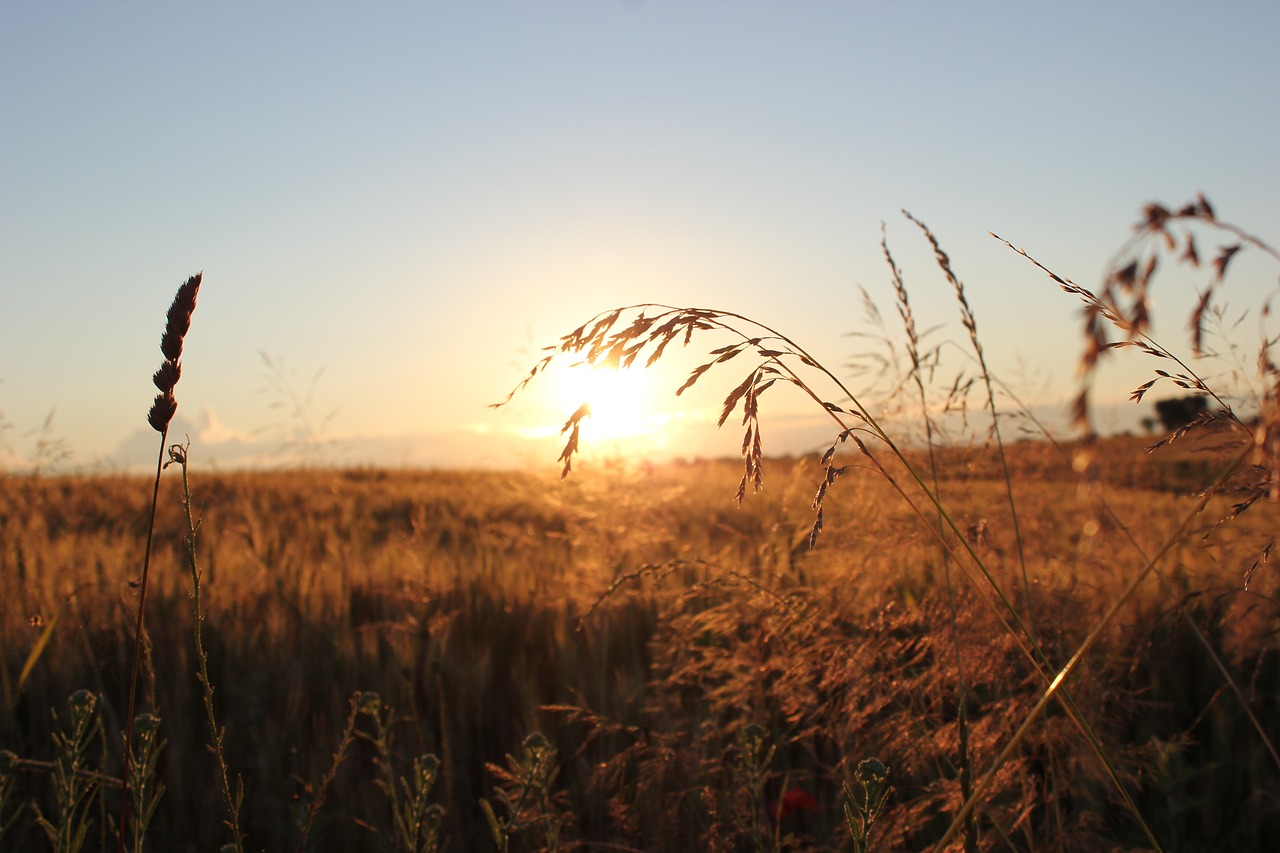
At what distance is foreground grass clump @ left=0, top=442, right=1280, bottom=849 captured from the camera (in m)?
2.26

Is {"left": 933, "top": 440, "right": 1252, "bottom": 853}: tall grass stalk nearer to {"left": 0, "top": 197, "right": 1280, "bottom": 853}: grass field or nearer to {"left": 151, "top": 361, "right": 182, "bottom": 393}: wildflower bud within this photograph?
{"left": 0, "top": 197, "right": 1280, "bottom": 853}: grass field

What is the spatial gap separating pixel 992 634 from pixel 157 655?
2.83m

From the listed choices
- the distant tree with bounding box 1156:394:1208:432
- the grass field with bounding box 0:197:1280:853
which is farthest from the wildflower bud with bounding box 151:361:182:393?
the distant tree with bounding box 1156:394:1208:432

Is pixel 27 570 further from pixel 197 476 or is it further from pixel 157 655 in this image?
pixel 197 476

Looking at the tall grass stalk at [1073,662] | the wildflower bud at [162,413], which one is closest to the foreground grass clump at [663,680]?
the tall grass stalk at [1073,662]

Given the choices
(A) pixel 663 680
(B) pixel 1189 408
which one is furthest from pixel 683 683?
(B) pixel 1189 408

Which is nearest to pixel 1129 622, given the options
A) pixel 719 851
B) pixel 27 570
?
pixel 719 851

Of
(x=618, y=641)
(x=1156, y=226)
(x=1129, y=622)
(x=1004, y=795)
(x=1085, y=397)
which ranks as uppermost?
(x=1156, y=226)

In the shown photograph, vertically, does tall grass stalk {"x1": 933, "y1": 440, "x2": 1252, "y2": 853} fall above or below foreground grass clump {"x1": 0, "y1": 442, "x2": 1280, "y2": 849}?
above

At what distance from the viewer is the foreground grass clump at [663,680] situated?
2.26 metres

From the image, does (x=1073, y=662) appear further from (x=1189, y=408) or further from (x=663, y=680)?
(x=663, y=680)

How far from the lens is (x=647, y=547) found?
4.09 metres

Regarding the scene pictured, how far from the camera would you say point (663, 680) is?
10.1 ft

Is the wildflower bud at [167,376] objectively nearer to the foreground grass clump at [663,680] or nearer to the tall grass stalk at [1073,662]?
the foreground grass clump at [663,680]
